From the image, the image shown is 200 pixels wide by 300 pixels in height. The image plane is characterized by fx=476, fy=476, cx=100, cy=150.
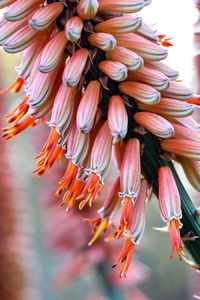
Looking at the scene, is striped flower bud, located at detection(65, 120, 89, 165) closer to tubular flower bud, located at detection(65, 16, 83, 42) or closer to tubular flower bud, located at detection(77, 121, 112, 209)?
tubular flower bud, located at detection(77, 121, 112, 209)

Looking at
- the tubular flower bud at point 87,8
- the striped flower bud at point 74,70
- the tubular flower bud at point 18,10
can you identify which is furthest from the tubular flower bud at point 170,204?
the tubular flower bud at point 18,10

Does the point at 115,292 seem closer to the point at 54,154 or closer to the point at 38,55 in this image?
the point at 54,154

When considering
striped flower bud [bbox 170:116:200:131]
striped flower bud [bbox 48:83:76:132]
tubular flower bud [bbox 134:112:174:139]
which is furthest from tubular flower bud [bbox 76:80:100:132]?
striped flower bud [bbox 170:116:200:131]

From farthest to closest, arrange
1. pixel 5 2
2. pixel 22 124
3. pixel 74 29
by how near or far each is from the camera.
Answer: pixel 22 124, pixel 5 2, pixel 74 29

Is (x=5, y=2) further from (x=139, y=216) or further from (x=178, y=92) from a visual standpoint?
(x=139, y=216)

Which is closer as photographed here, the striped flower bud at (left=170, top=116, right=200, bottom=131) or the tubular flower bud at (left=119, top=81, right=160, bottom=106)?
the tubular flower bud at (left=119, top=81, right=160, bottom=106)

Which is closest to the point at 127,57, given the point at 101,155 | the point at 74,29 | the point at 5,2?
the point at 74,29
